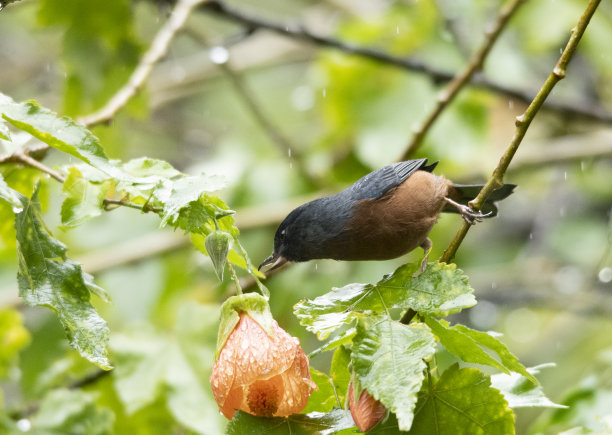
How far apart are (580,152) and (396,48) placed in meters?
1.54

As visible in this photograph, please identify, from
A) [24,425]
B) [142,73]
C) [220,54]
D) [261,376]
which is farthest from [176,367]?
[220,54]

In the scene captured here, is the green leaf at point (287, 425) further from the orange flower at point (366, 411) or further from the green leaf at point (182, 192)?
the green leaf at point (182, 192)

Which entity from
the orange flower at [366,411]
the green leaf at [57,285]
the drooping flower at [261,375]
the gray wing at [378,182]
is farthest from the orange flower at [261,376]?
the gray wing at [378,182]

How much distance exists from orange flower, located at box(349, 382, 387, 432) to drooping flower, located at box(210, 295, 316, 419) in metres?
0.11

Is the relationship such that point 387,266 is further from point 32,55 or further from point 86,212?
point 32,55

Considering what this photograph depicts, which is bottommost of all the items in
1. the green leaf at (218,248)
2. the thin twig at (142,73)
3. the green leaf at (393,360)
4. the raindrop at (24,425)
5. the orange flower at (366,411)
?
the raindrop at (24,425)

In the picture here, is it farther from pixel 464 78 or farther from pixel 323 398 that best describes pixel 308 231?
pixel 464 78

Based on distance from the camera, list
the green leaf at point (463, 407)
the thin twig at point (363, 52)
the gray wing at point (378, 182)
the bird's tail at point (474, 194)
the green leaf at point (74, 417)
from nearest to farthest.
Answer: the green leaf at point (463, 407)
the gray wing at point (378, 182)
the green leaf at point (74, 417)
the bird's tail at point (474, 194)
the thin twig at point (363, 52)

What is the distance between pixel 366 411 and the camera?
4.92ft

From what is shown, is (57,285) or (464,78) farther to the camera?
(464,78)

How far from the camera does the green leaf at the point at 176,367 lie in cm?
284

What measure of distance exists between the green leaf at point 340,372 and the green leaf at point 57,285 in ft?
1.76

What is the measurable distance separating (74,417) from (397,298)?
153 centimetres

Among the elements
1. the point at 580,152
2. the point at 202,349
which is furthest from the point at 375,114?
the point at 202,349
